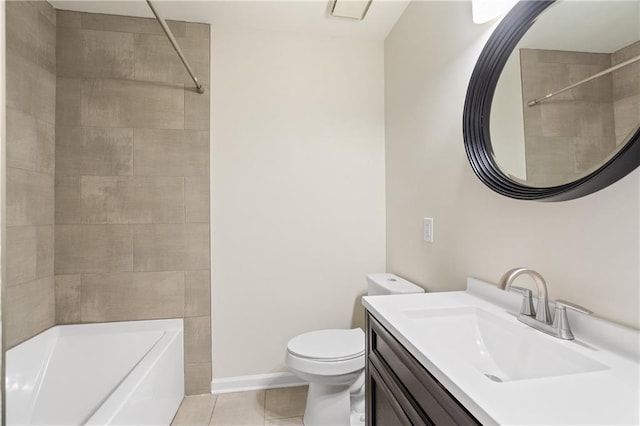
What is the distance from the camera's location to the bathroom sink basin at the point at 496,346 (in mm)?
738

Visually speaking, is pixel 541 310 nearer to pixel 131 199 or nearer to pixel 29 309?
pixel 131 199

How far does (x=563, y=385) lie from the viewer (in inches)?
23.1

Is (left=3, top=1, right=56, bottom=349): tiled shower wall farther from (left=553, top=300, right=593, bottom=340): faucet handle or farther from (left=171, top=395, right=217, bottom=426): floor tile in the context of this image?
(left=553, top=300, right=593, bottom=340): faucet handle

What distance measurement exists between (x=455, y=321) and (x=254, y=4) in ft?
6.59

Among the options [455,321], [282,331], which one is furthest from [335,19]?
[282,331]

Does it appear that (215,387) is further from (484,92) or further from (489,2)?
(489,2)

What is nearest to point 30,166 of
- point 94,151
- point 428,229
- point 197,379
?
point 94,151

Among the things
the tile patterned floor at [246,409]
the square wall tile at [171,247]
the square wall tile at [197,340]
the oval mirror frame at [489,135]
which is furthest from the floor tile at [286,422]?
the oval mirror frame at [489,135]

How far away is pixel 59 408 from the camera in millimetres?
1570

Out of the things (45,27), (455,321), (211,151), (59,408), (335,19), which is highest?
(335,19)

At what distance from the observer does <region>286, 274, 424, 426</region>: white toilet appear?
1508mm

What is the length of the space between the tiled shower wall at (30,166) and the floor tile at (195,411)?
940mm

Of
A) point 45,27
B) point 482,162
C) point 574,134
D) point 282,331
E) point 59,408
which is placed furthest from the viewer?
point 282,331

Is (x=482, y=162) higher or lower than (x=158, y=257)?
higher
